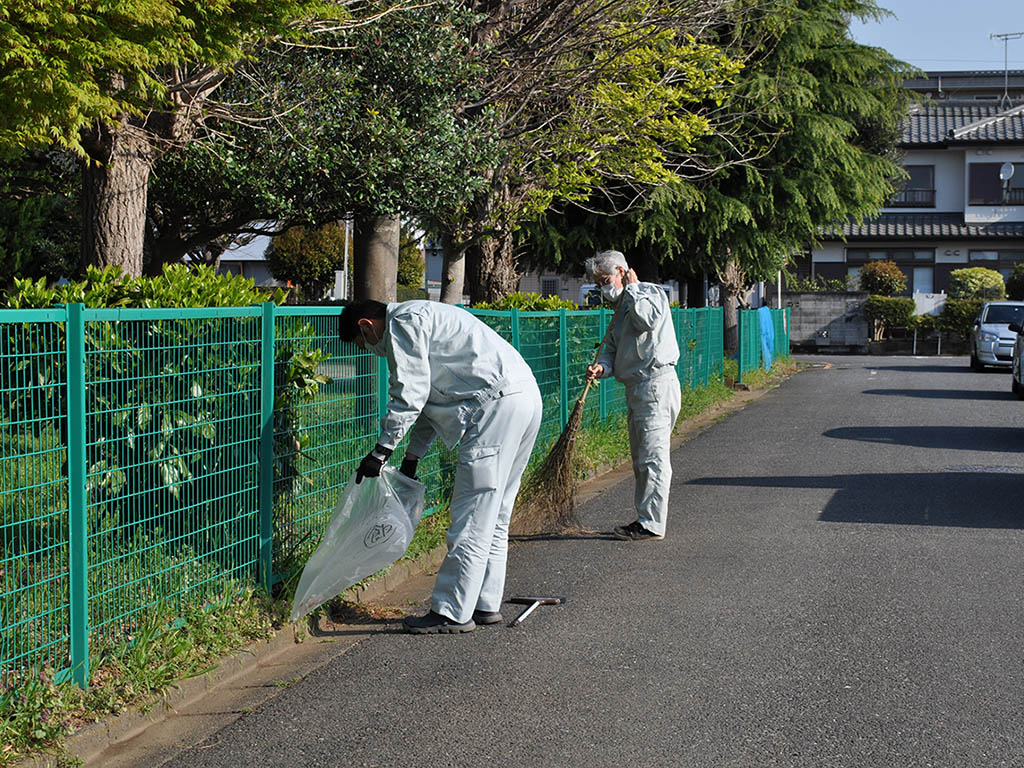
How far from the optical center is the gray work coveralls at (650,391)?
8227mm

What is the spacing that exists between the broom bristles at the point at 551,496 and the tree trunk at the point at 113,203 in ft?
13.0

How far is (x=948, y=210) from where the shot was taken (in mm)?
46625

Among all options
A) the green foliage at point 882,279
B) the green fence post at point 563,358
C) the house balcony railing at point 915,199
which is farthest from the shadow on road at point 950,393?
the house balcony railing at point 915,199

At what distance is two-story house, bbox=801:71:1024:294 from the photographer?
45562mm

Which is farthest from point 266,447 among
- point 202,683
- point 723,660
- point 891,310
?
point 891,310

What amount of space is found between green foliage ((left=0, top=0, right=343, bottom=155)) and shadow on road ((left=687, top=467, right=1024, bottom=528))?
5.42 m

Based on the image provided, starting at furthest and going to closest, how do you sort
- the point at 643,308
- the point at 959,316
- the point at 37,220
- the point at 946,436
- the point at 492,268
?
the point at 959,316 < the point at 37,220 < the point at 492,268 < the point at 946,436 < the point at 643,308

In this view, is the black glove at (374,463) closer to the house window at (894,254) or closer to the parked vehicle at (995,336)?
the parked vehicle at (995,336)

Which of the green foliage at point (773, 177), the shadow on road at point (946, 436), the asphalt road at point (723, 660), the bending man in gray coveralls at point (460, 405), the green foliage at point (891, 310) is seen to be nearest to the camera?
the asphalt road at point (723, 660)

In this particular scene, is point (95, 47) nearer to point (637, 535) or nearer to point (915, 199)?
point (637, 535)

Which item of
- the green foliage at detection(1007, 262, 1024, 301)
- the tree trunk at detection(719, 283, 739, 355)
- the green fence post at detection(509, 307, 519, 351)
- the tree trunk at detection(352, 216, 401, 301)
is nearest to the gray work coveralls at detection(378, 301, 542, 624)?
the green fence post at detection(509, 307, 519, 351)

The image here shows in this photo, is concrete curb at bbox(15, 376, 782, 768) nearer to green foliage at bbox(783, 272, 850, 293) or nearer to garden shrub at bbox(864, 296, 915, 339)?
garden shrub at bbox(864, 296, 915, 339)

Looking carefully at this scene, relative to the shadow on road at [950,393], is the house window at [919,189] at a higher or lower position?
higher

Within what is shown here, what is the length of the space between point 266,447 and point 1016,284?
4075 centimetres
